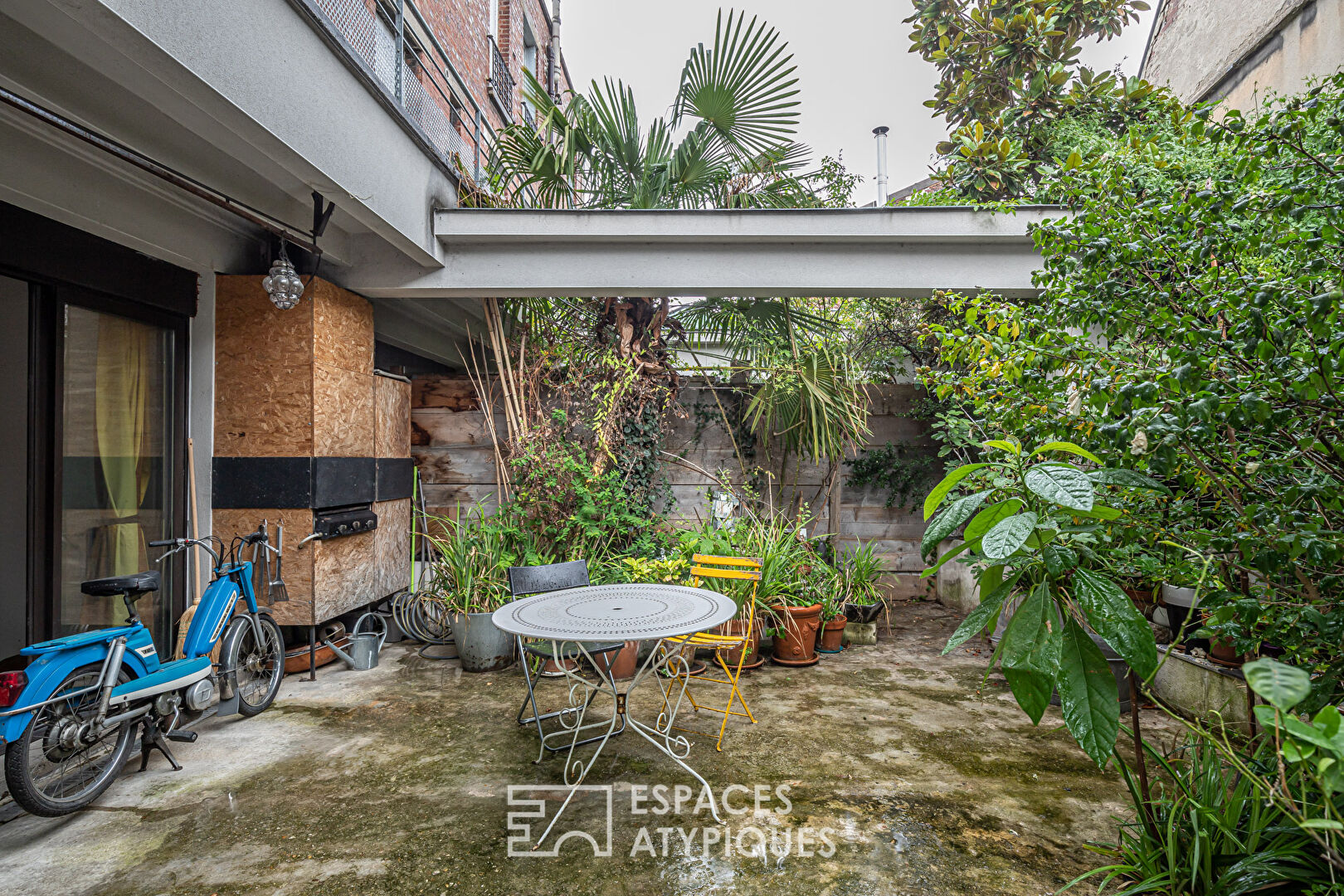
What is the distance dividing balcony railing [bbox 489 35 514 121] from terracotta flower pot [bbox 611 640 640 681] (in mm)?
6540

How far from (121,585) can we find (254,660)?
3.12 feet

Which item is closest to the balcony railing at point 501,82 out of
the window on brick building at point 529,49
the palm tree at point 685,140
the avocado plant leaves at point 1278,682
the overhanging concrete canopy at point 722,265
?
the window on brick building at point 529,49

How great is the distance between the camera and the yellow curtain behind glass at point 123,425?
3229 mm

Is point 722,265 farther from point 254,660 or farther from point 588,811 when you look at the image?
point 254,660

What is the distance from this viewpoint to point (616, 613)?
2.61 meters

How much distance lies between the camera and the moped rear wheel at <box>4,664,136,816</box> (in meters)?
2.18

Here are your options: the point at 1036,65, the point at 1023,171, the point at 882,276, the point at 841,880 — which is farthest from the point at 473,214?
the point at 1036,65

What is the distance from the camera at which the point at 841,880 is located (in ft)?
6.51

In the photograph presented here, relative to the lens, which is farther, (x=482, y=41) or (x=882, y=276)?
(x=482, y=41)

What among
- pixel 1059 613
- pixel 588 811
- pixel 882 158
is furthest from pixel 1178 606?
pixel 882 158

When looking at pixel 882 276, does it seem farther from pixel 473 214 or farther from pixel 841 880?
pixel 841 880

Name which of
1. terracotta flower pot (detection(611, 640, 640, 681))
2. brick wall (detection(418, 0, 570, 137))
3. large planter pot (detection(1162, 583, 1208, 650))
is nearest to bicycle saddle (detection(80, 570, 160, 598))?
terracotta flower pot (detection(611, 640, 640, 681))

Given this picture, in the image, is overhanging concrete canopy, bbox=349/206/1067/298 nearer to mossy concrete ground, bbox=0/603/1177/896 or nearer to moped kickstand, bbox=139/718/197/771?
mossy concrete ground, bbox=0/603/1177/896

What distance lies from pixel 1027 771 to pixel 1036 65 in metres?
5.51
